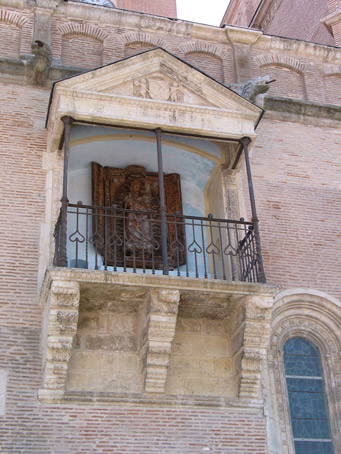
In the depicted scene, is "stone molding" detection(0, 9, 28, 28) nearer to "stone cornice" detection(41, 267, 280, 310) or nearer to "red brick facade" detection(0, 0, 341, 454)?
"red brick facade" detection(0, 0, 341, 454)

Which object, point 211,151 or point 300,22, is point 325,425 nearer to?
point 211,151

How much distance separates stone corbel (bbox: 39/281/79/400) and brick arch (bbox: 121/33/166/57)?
4.89m

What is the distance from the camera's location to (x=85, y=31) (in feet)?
38.6

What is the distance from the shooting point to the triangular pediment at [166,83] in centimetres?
1020

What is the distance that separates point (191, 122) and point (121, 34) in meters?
2.65

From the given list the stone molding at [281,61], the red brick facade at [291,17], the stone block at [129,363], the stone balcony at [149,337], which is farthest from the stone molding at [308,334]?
the red brick facade at [291,17]

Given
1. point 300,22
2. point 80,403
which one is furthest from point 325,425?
point 300,22

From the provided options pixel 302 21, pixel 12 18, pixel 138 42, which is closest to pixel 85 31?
pixel 138 42

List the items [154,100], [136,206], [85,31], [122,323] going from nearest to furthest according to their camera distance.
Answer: [122,323] → [154,100] → [136,206] → [85,31]

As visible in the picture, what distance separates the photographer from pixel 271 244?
10.4 m

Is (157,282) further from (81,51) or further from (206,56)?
(206,56)

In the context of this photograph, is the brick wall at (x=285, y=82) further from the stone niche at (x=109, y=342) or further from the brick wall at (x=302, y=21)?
the stone niche at (x=109, y=342)

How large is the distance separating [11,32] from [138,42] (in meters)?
1.97

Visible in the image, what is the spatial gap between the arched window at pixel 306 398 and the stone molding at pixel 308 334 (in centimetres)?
9
